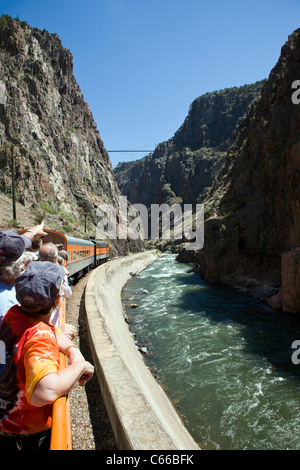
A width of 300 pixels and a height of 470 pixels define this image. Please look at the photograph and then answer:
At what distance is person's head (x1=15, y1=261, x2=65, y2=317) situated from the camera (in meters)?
1.94

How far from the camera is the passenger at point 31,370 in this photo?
5.53 feet

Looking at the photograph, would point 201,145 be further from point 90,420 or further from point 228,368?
point 90,420

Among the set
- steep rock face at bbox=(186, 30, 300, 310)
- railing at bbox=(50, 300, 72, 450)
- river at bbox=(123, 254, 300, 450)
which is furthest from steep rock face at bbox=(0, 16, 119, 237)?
railing at bbox=(50, 300, 72, 450)

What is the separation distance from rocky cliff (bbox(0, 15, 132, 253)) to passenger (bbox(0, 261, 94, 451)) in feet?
104

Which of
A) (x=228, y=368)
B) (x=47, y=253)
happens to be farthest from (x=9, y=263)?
(x=228, y=368)

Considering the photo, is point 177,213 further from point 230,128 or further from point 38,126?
point 38,126

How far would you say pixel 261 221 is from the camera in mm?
22531

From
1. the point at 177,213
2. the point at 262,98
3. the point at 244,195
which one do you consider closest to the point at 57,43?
the point at 262,98

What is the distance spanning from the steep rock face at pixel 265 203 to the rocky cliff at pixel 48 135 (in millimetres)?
21702

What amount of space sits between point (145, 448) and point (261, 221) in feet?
72.8

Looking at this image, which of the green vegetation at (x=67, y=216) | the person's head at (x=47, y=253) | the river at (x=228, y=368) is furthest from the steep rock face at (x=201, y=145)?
the person's head at (x=47, y=253)

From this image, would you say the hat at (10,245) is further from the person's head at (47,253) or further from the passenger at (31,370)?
the person's head at (47,253)

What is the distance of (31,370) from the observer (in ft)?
5.55

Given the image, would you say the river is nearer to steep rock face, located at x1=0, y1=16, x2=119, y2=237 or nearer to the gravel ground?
the gravel ground
